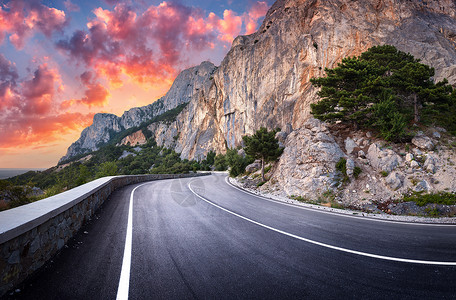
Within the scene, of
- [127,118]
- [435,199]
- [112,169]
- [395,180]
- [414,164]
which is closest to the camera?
[435,199]

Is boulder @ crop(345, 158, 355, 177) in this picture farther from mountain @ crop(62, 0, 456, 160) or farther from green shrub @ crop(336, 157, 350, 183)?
mountain @ crop(62, 0, 456, 160)

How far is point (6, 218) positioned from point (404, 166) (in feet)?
53.5

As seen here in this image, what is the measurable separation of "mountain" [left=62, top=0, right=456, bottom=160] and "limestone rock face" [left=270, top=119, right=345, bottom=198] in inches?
470

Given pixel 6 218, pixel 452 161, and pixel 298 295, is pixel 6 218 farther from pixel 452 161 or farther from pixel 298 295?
pixel 452 161

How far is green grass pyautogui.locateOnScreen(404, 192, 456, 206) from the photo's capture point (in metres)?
8.21

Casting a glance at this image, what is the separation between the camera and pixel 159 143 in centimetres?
11525

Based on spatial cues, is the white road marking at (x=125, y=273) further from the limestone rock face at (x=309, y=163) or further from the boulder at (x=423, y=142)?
the boulder at (x=423, y=142)

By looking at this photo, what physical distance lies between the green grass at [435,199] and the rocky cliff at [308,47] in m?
19.8

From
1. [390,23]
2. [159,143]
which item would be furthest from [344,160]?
[159,143]

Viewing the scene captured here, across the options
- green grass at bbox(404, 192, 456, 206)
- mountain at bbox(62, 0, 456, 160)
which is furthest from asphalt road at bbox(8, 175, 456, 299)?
mountain at bbox(62, 0, 456, 160)

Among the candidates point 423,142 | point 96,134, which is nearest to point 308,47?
point 423,142

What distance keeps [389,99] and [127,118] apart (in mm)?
210007

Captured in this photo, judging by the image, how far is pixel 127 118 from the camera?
604 feet

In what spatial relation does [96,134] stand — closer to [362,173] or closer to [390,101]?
[362,173]
